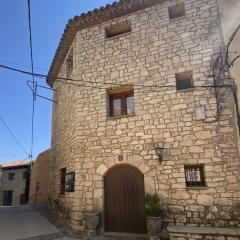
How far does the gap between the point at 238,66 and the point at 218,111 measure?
1.50m

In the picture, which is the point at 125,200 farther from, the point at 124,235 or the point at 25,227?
the point at 25,227

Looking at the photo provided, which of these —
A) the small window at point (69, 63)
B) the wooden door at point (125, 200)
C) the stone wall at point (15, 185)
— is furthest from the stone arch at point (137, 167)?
the stone wall at point (15, 185)

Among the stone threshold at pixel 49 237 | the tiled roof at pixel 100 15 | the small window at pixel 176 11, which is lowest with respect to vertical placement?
the stone threshold at pixel 49 237

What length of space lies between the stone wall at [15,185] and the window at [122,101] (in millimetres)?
20810

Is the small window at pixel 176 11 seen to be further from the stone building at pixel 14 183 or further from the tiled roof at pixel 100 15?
the stone building at pixel 14 183

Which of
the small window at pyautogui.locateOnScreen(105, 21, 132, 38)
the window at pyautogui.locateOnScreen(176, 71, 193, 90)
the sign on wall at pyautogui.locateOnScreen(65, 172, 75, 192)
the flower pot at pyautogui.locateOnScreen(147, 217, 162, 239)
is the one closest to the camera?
the flower pot at pyautogui.locateOnScreen(147, 217, 162, 239)

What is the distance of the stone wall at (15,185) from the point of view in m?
24.4

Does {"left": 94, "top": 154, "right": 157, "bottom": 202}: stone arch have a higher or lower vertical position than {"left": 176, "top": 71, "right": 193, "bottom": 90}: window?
lower

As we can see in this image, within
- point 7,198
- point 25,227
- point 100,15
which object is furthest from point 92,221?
point 7,198

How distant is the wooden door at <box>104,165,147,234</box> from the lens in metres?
6.49

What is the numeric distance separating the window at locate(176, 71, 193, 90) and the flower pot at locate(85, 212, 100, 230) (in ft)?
14.7

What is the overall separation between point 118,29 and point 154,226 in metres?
6.57

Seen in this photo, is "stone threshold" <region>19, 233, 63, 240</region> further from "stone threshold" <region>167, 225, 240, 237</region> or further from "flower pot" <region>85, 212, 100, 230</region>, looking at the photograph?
"stone threshold" <region>167, 225, 240, 237</region>

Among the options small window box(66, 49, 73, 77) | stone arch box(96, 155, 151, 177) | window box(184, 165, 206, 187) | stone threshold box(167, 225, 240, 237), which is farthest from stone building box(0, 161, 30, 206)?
stone threshold box(167, 225, 240, 237)
